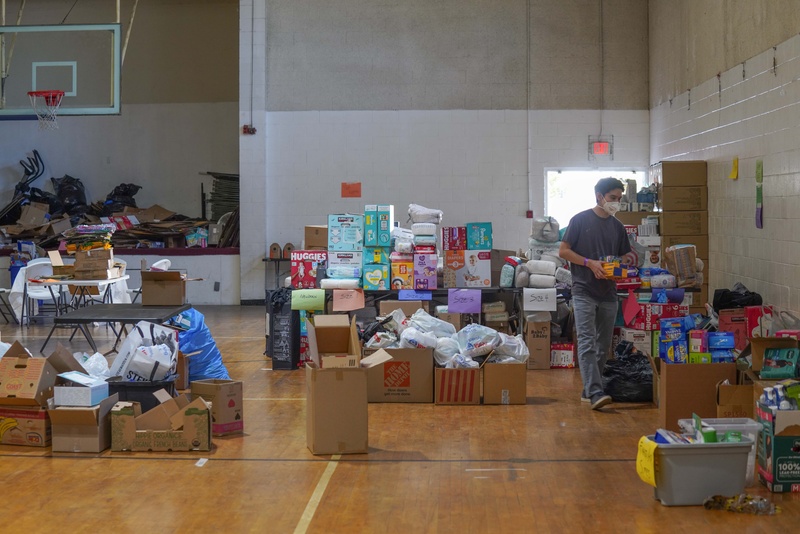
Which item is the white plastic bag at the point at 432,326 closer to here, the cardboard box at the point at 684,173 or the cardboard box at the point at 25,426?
the cardboard box at the point at 25,426

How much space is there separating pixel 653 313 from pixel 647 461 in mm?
3574

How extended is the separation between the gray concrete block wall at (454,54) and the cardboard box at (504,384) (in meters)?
6.40

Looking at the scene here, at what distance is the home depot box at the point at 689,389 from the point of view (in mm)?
5488

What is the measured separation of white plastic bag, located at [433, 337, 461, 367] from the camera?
6703 millimetres

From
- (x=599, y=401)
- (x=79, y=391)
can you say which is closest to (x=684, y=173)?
(x=599, y=401)

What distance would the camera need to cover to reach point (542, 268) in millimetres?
8125

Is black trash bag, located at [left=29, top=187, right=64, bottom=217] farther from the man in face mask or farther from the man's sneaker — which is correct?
the man's sneaker

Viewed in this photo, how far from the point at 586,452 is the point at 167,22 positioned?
39.3 ft

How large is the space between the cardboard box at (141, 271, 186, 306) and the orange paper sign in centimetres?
551

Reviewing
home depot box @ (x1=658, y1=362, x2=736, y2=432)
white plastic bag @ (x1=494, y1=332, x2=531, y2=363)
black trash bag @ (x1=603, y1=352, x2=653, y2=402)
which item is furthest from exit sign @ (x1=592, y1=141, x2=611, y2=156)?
home depot box @ (x1=658, y1=362, x2=736, y2=432)

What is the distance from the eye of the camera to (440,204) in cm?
1229

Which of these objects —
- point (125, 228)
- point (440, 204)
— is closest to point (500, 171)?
point (440, 204)

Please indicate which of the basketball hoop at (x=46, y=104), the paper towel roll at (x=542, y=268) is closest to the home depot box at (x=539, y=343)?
the paper towel roll at (x=542, y=268)

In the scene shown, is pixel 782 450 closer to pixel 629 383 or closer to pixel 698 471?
pixel 698 471
